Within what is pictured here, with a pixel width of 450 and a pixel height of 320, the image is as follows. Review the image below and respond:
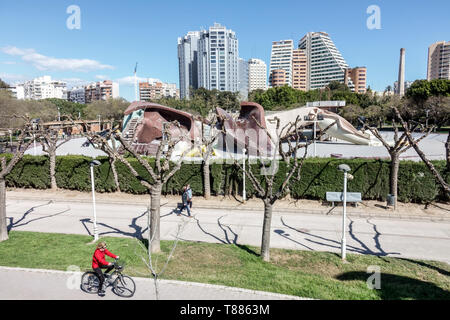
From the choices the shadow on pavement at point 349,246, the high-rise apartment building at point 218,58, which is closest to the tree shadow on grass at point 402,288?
the shadow on pavement at point 349,246

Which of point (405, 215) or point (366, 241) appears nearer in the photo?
point (366, 241)

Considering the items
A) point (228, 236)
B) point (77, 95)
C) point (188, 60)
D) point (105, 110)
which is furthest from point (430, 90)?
point (77, 95)

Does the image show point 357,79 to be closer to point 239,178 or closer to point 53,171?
point 239,178

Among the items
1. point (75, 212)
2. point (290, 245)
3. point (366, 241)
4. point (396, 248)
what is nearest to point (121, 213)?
point (75, 212)

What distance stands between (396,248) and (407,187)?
6049 mm

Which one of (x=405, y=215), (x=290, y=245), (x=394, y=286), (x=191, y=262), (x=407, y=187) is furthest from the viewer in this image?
(x=407, y=187)

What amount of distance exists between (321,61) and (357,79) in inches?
999

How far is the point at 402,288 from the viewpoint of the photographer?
8359 millimetres

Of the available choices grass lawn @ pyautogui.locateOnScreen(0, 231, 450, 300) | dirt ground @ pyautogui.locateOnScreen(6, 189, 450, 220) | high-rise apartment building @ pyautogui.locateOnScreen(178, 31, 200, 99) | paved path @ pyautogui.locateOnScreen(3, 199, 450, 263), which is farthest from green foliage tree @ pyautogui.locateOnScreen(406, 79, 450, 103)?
high-rise apartment building @ pyautogui.locateOnScreen(178, 31, 200, 99)

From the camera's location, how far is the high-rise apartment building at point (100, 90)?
6747 inches

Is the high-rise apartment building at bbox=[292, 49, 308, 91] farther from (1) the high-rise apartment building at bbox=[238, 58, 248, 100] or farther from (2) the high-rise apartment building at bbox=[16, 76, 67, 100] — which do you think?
(2) the high-rise apartment building at bbox=[16, 76, 67, 100]

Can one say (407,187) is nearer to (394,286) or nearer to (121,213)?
(394,286)

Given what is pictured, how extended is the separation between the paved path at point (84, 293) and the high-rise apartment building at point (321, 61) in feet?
544
